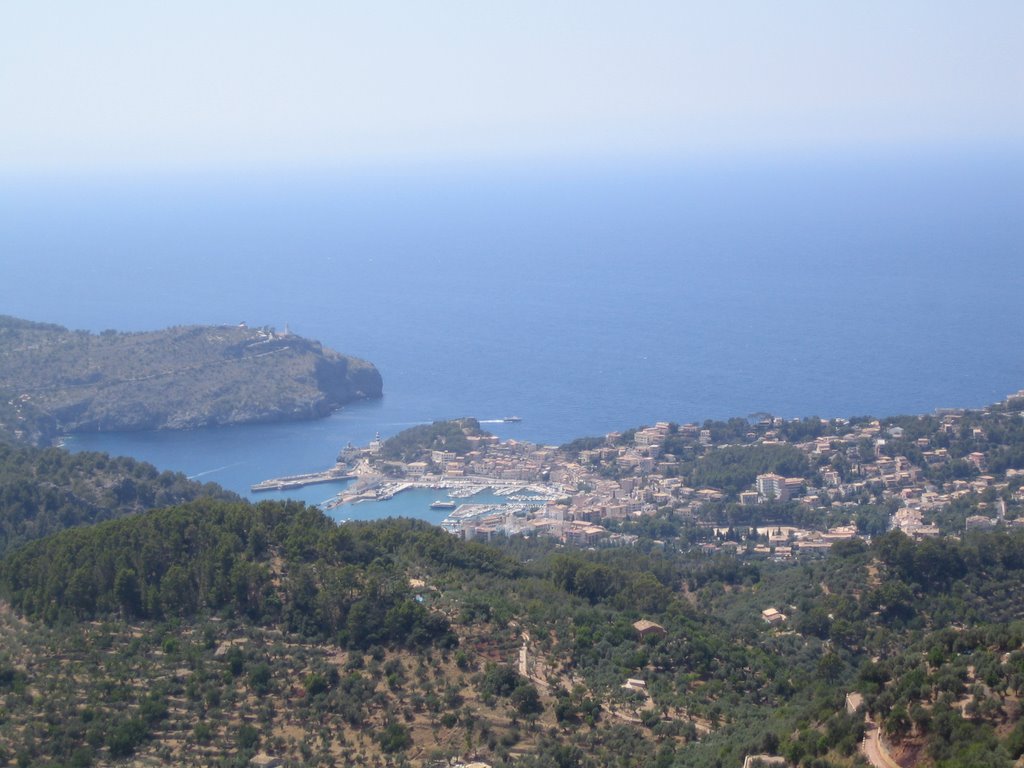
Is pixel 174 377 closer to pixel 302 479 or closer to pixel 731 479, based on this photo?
pixel 302 479

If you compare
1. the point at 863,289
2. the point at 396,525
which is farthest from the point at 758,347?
the point at 396,525

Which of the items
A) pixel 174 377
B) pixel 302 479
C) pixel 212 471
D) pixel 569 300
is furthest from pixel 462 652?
pixel 569 300

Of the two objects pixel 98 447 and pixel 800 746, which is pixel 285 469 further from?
pixel 800 746

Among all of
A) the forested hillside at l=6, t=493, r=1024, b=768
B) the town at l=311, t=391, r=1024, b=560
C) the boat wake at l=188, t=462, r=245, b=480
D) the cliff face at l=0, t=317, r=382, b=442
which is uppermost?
the cliff face at l=0, t=317, r=382, b=442

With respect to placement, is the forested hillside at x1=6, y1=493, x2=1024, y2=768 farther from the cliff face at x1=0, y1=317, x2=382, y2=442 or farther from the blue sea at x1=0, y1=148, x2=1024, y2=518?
the cliff face at x1=0, y1=317, x2=382, y2=442

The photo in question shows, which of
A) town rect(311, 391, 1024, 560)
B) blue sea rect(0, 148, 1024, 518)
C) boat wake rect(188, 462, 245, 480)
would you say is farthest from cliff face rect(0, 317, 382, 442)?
town rect(311, 391, 1024, 560)

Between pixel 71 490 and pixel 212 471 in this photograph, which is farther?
pixel 212 471

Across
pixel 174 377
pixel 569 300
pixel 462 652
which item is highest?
pixel 569 300
